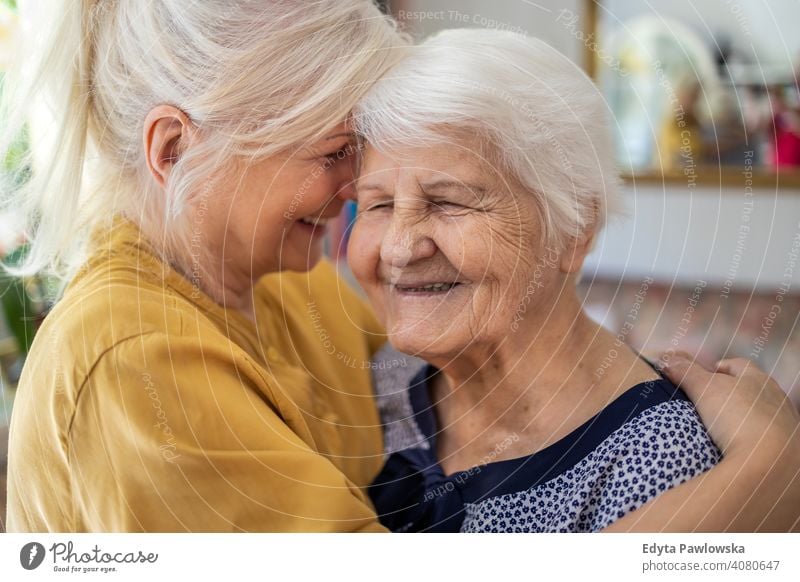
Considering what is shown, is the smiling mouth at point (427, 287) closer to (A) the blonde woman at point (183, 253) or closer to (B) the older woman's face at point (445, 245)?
(B) the older woman's face at point (445, 245)

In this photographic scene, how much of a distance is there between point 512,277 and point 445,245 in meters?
0.07

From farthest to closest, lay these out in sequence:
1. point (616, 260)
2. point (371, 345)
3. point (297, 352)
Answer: point (616, 260) < point (371, 345) < point (297, 352)

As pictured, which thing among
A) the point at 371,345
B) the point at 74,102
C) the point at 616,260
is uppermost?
the point at 74,102

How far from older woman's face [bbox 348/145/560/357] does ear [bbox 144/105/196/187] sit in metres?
0.18

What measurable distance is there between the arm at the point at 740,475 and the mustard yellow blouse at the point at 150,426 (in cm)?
28

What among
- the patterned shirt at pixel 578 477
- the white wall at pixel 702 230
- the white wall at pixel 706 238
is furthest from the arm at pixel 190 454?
the white wall at pixel 706 238

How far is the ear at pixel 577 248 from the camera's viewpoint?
78cm

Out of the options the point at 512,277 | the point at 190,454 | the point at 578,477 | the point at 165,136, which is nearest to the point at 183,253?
the point at 165,136

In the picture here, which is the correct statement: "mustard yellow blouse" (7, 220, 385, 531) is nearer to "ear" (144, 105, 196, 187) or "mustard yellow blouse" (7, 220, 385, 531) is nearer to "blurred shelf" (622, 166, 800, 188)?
"ear" (144, 105, 196, 187)

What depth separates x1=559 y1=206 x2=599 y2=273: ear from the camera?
0.78 meters
